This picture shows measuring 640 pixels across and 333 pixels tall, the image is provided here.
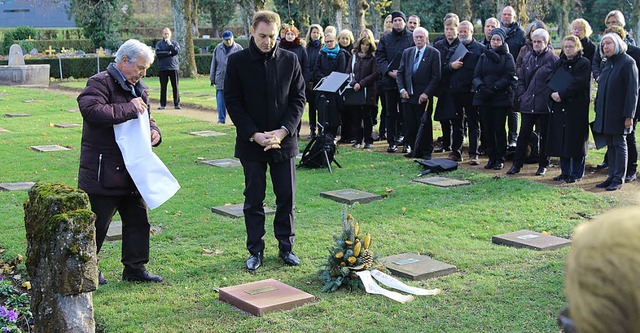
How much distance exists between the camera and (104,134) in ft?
20.5

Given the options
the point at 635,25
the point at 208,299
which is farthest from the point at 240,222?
the point at 635,25

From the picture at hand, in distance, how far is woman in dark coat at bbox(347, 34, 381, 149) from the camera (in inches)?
545

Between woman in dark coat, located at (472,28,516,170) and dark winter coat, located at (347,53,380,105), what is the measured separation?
2314 millimetres

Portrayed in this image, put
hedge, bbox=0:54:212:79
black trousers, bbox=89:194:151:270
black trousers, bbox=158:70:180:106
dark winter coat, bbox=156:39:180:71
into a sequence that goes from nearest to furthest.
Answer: black trousers, bbox=89:194:151:270 < dark winter coat, bbox=156:39:180:71 < black trousers, bbox=158:70:180:106 < hedge, bbox=0:54:212:79

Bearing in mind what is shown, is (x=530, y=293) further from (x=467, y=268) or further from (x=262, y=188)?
(x=262, y=188)

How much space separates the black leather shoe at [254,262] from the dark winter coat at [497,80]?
5914 mm

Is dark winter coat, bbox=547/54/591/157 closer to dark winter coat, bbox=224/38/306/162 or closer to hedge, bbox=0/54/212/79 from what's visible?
dark winter coat, bbox=224/38/306/162

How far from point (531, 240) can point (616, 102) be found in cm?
357

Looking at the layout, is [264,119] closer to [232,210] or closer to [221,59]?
[232,210]

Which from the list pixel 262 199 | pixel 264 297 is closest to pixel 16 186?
pixel 262 199

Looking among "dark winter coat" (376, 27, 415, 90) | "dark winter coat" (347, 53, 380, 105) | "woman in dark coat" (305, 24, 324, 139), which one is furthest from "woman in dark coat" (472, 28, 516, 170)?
"woman in dark coat" (305, 24, 324, 139)

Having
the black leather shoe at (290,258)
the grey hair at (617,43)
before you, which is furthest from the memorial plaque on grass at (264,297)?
the grey hair at (617,43)

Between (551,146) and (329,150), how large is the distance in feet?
11.0

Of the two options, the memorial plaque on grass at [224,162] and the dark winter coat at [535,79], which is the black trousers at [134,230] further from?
the dark winter coat at [535,79]
